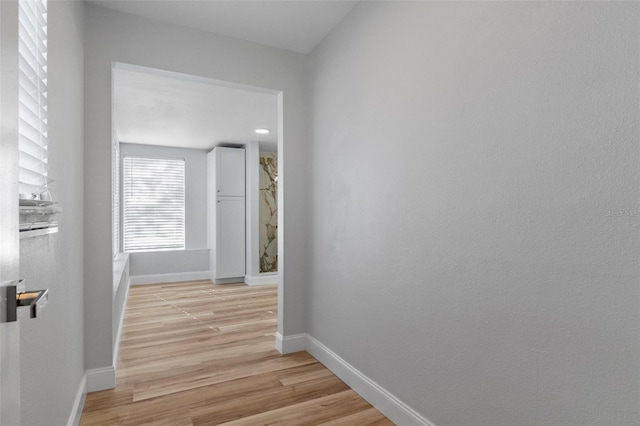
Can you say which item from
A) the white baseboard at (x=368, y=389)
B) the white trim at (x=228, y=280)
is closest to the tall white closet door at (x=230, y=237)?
the white trim at (x=228, y=280)

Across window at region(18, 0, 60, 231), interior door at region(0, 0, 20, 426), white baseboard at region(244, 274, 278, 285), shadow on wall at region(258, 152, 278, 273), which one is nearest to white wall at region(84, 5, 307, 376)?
window at region(18, 0, 60, 231)

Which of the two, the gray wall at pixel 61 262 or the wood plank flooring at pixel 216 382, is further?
the wood plank flooring at pixel 216 382

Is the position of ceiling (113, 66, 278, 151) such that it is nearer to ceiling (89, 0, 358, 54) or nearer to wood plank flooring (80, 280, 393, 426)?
ceiling (89, 0, 358, 54)

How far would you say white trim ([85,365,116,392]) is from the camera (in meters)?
2.27

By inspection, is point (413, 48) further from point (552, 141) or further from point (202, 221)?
point (202, 221)

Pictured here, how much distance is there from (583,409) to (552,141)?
87 centimetres

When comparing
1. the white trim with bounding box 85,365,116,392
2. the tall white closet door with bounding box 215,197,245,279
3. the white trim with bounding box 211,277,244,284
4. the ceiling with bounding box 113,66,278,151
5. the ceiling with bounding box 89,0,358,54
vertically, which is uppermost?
the ceiling with bounding box 89,0,358,54

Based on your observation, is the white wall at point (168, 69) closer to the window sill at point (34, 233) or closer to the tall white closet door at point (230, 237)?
the window sill at point (34, 233)

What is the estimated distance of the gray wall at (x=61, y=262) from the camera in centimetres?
119

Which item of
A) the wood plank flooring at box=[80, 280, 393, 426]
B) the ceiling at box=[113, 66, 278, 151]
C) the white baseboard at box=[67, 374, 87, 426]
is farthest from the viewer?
the ceiling at box=[113, 66, 278, 151]

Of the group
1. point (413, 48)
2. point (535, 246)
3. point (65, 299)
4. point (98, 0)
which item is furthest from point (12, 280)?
point (98, 0)

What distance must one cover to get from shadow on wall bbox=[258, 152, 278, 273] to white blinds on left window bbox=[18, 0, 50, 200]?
4.94m

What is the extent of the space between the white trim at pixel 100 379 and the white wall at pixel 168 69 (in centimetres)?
4

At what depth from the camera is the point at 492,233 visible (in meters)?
1.41
